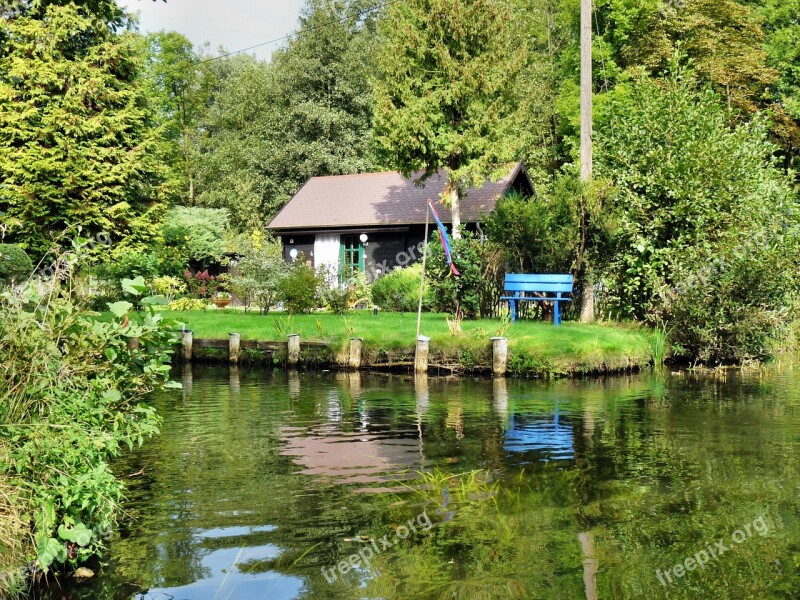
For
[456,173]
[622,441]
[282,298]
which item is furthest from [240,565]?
[456,173]

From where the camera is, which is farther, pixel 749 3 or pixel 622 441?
pixel 749 3

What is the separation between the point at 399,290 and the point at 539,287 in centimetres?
759

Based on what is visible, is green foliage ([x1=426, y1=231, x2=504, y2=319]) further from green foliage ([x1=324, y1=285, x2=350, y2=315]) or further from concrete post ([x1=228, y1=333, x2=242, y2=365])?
concrete post ([x1=228, y1=333, x2=242, y2=365])

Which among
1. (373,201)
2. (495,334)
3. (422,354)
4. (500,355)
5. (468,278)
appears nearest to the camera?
(500,355)

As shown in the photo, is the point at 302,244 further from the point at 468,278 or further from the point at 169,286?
the point at 468,278

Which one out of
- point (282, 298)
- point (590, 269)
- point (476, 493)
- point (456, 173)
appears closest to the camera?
point (476, 493)

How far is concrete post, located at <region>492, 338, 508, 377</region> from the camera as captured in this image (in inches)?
666

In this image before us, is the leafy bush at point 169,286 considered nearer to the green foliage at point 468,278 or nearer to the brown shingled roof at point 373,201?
the brown shingled roof at point 373,201

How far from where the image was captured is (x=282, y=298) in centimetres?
2495

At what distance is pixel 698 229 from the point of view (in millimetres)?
19562

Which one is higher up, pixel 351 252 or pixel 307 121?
pixel 307 121

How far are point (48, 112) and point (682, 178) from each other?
75.6 ft

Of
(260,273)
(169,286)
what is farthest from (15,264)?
(169,286)

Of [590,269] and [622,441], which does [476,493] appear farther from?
[590,269]
